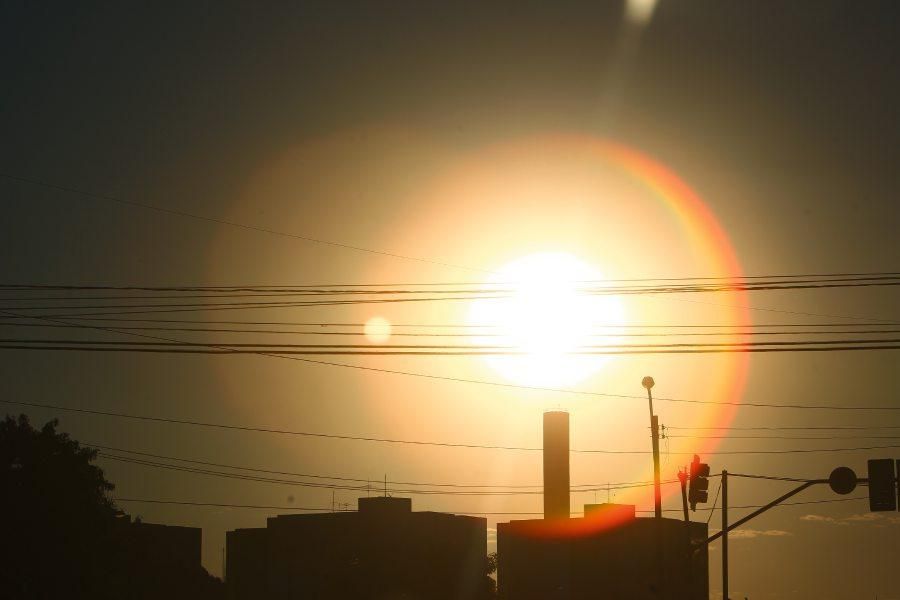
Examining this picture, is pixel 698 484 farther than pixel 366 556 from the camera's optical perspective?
No

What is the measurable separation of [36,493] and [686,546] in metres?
30.1

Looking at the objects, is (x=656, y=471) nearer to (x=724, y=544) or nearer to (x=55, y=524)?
(x=724, y=544)

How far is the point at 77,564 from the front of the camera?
4947 centimetres

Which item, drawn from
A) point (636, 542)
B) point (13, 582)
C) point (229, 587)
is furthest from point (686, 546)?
point (229, 587)

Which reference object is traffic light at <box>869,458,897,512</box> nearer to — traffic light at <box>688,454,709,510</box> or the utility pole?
traffic light at <box>688,454,709,510</box>

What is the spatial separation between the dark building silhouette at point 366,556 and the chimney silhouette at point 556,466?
25.2 feet

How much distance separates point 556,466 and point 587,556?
30.0 ft

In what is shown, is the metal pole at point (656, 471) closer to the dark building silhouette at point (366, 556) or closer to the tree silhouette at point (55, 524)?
the tree silhouette at point (55, 524)

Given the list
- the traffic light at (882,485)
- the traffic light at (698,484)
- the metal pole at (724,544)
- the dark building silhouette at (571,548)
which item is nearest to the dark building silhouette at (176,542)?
the dark building silhouette at (571,548)

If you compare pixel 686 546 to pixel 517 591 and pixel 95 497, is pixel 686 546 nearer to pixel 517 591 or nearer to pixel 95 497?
pixel 95 497

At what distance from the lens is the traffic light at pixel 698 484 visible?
3039 centimetres

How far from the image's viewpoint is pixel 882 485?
27.9m

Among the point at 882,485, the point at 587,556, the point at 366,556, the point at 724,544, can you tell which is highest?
the point at 882,485

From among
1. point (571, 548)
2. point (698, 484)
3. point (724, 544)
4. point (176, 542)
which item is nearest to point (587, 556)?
point (571, 548)
